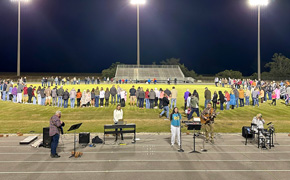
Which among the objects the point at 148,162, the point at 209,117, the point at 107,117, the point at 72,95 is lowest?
the point at 148,162

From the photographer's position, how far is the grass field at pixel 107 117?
663 inches

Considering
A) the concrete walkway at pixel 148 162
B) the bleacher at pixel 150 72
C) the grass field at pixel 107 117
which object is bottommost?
the concrete walkway at pixel 148 162

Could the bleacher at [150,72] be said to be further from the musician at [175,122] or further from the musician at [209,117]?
the musician at [175,122]


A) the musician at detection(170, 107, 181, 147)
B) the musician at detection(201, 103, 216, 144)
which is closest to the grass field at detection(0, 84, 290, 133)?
the musician at detection(201, 103, 216, 144)

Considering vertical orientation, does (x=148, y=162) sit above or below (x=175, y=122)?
below

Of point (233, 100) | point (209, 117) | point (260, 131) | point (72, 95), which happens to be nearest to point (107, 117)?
point (72, 95)

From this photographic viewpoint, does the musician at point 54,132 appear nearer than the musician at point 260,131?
Yes

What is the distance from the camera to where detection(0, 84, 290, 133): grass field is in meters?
16.8

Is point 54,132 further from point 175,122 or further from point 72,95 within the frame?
point 72,95

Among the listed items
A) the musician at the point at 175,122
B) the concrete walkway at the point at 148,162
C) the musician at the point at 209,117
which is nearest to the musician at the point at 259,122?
the concrete walkway at the point at 148,162

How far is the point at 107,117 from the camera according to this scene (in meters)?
20.9

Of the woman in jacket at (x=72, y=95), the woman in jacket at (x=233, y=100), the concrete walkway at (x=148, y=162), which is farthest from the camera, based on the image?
the woman in jacket at (x=72, y=95)

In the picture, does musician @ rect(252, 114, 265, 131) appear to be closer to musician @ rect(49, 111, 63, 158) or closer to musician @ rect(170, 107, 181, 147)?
musician @ rect(170, 107, 181, 147)

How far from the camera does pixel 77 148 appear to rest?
11.8 meters
